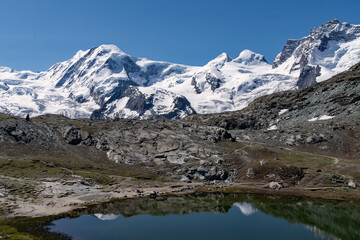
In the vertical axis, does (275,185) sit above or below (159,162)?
below

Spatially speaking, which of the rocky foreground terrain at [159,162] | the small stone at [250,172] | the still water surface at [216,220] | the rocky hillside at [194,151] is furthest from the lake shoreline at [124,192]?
the small stone at [250,172]

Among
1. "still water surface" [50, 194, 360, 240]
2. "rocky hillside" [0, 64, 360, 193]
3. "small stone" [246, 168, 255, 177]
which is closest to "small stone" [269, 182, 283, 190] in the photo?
"rocky hillside" [0, 64, 360, 193]

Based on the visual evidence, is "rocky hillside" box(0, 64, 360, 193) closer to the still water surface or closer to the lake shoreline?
the lake shoreline

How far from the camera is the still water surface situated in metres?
77.9

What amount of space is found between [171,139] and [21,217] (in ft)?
332

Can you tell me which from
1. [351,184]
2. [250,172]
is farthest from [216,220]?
[351,184]

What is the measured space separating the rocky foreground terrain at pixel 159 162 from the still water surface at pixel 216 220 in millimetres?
11106

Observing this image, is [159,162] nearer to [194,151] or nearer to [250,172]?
[194,151]

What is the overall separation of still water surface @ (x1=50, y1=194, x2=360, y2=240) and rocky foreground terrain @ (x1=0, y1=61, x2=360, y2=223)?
1111cm

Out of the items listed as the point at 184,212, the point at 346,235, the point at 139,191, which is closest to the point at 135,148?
the point at 139,191

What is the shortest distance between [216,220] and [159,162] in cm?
7066

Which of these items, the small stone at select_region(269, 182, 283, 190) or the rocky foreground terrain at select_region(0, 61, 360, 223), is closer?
the rocky foreground terrain at select_region(0, 61, 360, 223)

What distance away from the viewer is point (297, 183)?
129750 mm

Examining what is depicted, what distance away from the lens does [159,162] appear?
521 feet
